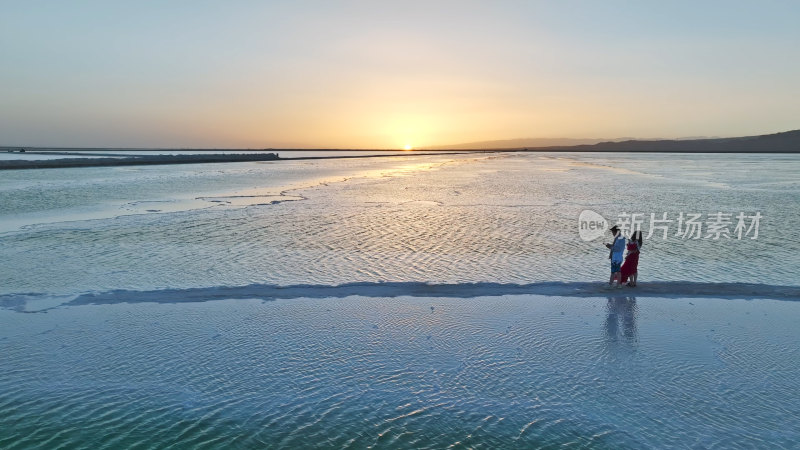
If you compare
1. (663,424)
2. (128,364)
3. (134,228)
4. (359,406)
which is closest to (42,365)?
(128,364)

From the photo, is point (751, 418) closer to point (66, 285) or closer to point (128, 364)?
point (128, 364)

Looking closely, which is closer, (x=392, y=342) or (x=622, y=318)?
(x=392, y=342)

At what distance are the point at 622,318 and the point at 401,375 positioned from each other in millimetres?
4736

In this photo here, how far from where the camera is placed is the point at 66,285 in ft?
37.9

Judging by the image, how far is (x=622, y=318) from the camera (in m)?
9.48

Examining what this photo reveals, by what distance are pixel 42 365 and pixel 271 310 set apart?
3.70m

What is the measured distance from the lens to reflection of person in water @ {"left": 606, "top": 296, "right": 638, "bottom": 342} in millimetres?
8648
